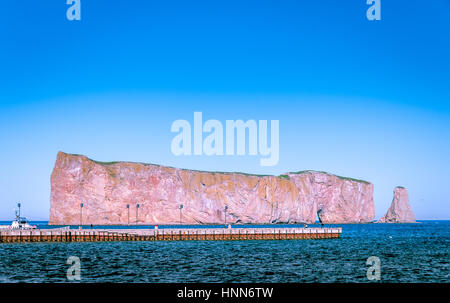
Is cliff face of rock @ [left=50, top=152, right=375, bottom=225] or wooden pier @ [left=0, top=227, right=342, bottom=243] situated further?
cliff face of rock @ [left=50, top=152, right=375, bottom=225]

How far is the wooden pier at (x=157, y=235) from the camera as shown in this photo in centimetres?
7494

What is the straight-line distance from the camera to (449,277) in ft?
108

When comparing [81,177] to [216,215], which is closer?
[81,177]

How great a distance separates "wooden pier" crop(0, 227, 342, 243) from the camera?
74938 mm

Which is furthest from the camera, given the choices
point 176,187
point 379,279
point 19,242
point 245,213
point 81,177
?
point 245,213

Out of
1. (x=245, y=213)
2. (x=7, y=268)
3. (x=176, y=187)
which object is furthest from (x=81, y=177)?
(x=7, y=268)

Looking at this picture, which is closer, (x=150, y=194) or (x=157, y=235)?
(x=157, y=235)

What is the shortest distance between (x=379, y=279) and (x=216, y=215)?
15747 cm

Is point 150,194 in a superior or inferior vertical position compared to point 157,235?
superior

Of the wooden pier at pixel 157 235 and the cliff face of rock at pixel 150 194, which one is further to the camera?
the cliff face of rock at pixel 150 194

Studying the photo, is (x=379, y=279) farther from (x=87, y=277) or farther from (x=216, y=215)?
(x=216, y=215)

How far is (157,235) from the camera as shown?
80.3 metres
